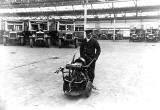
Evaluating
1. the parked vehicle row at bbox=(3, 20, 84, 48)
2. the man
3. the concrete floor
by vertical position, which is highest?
the parked vehicle row at bbox=(3, 20, 84, 48)

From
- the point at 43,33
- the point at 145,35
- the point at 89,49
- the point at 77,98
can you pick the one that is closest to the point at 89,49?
the point at 89,49

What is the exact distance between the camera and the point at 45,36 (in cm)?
1700

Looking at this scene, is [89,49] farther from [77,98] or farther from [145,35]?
[145,35]

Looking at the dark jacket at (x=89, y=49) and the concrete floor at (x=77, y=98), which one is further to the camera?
the dark jacket at (x=89, y=49)

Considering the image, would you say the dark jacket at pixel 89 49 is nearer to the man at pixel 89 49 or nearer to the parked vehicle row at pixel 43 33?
the man at pixel 89 49

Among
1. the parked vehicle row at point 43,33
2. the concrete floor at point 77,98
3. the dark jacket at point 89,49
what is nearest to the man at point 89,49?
the dark jacket at point 89,49

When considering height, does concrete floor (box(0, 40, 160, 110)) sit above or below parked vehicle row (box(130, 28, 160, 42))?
below

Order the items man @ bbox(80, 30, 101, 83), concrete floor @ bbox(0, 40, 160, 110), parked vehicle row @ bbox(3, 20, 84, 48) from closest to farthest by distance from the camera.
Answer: concrete floor @ bbox(0, 40, 160, 110) < man @ bbox(80, 30, 101, 83) < parked vehicle row @ bbox(3, 20, 84, 48)

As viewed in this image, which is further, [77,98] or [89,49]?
[89,49]

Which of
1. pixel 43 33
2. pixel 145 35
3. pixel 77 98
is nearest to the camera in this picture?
pixel 77 98

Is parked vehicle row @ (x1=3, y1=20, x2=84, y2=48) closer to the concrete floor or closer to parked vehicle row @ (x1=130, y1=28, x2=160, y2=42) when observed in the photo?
the concrete floor

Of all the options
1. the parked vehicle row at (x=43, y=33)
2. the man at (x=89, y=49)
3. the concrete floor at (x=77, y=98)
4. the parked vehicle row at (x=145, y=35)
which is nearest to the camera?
the concrete floor at (x=77, y=98)

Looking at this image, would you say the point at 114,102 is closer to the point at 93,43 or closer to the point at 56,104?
the point at 56,104

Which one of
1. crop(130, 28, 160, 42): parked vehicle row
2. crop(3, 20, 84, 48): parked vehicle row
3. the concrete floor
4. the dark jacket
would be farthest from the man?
crop(130, 28, 160, 42): parked vehicle row
